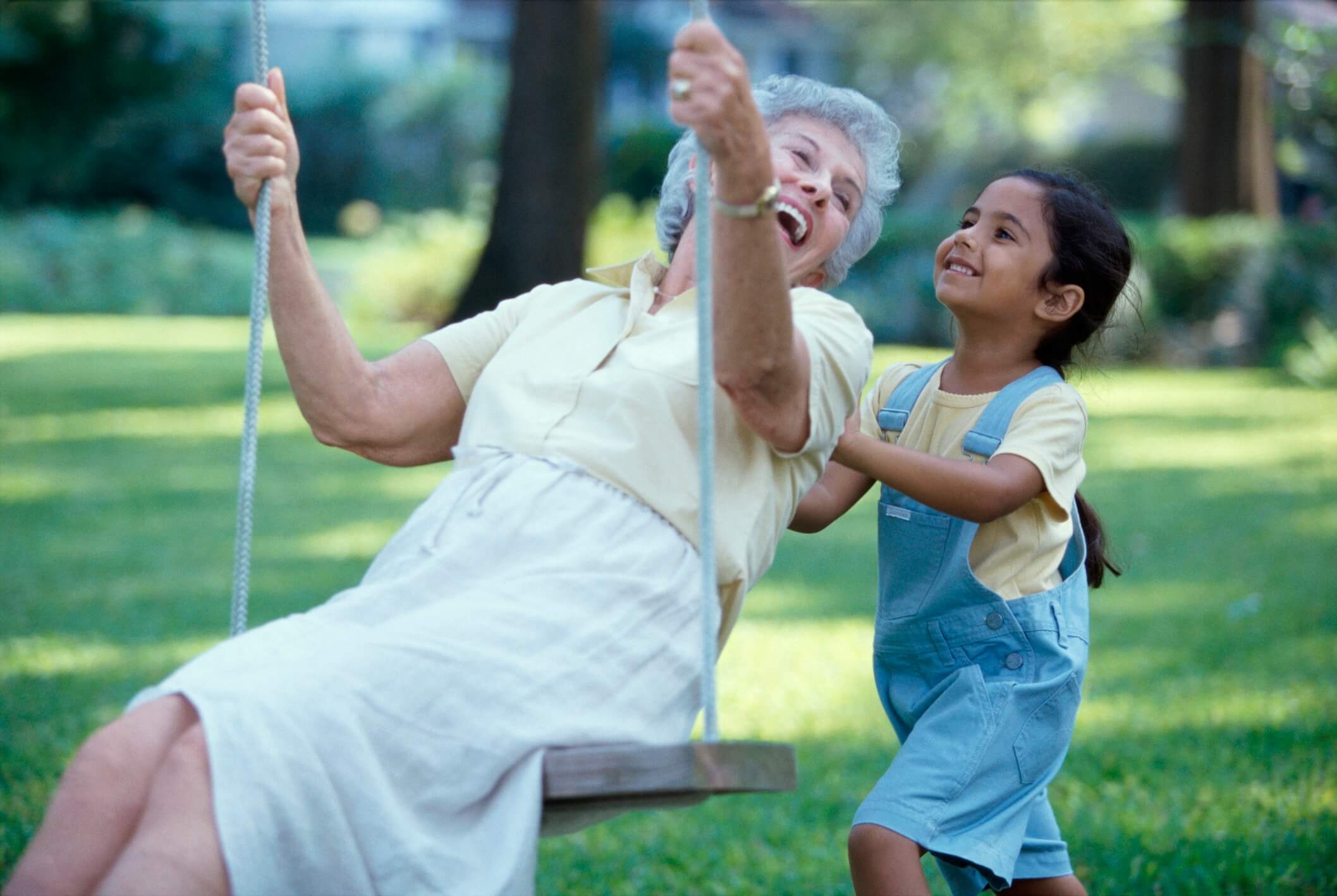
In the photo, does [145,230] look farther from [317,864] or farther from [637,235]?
[317,864]

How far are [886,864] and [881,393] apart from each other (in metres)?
0.98

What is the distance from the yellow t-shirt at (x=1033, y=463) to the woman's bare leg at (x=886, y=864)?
48 cm

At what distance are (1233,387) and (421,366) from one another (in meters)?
14.2

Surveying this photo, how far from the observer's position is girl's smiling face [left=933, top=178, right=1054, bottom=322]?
9.35ft

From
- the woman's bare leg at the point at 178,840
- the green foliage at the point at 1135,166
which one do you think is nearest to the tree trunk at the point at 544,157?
the woman's bare leg at the point at 178,840

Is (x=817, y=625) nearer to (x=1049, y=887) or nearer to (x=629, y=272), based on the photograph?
(x=1049, y=887)

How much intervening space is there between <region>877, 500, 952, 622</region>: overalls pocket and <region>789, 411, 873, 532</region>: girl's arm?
0.07 m

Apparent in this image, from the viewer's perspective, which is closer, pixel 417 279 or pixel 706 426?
pixel 706 426

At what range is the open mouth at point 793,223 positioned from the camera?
2652mm

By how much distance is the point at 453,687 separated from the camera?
213 cm

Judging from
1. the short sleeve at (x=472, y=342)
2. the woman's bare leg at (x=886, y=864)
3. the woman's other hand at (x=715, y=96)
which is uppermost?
the woman's other hand at (x=715, y=96)

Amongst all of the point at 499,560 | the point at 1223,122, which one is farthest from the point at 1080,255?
the point at 1223,122

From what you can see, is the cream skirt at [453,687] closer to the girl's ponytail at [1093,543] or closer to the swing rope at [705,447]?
the swing rope at [705,447]

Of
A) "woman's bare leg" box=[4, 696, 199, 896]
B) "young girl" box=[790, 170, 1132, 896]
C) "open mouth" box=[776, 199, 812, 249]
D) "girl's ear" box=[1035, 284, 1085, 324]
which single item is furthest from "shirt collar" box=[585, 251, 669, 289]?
"woman's bare leg" box=[4, 696, 199, 896]
